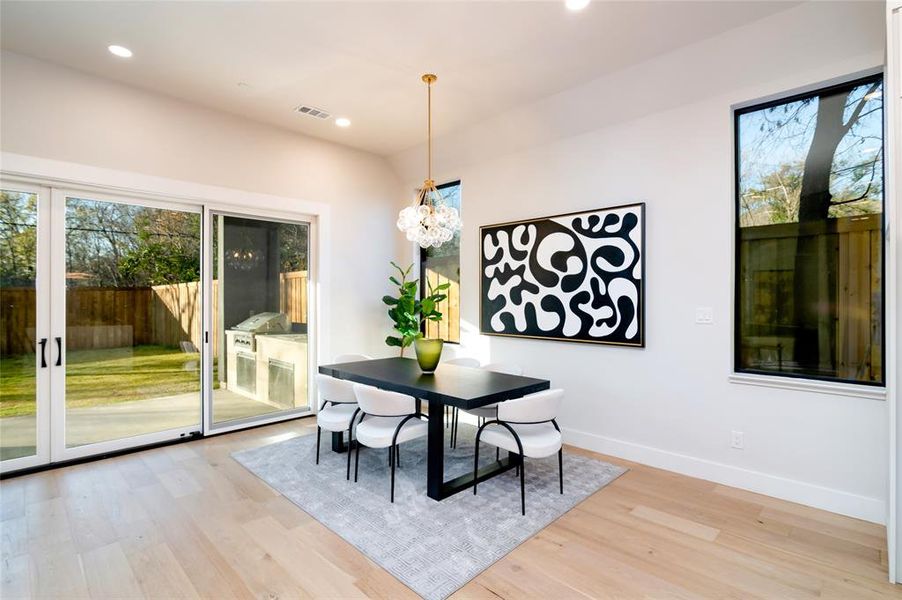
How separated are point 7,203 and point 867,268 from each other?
20.7ft

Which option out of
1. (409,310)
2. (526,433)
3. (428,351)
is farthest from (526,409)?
(409,310)

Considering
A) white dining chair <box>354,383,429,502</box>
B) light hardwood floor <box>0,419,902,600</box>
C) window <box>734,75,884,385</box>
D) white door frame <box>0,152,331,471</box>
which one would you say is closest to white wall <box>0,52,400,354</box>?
white door frame <box>0,152,331,471</box>

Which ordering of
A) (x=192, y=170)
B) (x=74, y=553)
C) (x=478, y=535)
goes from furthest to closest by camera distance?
1. (x=192, y=170)
2. (x=478, y=535)
3. (x=74, y=553)

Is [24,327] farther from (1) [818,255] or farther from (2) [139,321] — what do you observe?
(1) [818,255]

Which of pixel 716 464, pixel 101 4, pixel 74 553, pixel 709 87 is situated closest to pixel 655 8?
pixel 709 87

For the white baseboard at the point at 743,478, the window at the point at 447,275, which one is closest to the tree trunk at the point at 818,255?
the white baseboard at the point at 743,478

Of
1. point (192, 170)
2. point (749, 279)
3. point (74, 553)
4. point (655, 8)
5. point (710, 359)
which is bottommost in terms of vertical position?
point (74, 553)

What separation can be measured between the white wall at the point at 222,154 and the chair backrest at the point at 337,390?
72.7 inches

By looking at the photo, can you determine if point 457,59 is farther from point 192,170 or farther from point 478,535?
point 478,535

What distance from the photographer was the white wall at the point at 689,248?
9.67 feet

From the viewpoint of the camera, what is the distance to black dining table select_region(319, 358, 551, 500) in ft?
10.00

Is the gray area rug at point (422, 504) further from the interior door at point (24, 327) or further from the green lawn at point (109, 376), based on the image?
the interior door at point (24, 327)

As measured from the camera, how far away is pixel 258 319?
4.91 m

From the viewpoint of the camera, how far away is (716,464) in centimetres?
347
